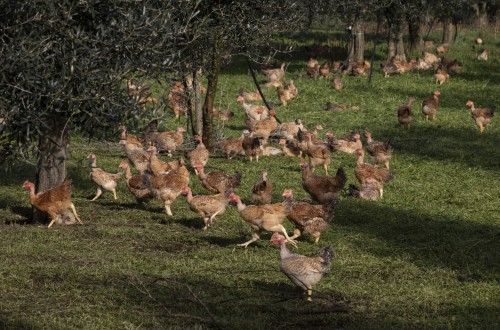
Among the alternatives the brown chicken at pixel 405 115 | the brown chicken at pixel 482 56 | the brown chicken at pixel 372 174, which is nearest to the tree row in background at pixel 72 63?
the brown chicken at pixel 372 174

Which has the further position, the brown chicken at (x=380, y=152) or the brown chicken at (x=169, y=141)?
the brown chicken at (x=169, y=141)

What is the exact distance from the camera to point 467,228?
16156 mm

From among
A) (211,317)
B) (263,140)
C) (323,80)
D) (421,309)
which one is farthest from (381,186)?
(323,80)

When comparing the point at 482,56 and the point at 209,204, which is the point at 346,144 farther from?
the point at 482,56

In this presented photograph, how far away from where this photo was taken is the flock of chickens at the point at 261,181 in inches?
573

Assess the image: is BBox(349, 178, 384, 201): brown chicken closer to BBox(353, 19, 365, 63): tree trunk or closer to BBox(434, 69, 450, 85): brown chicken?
BBox(434, 69, 450, 85): brown chicken

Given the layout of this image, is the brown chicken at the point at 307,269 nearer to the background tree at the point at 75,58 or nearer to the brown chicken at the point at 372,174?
the background tree at the point at 75,58

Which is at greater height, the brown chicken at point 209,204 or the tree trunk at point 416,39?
the tree trunk at point 416,39

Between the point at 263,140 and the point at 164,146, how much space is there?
2509mm

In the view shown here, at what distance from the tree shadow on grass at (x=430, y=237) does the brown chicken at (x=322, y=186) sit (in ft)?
1.13

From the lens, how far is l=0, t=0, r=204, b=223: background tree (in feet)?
42.6

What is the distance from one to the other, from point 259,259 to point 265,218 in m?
0.76

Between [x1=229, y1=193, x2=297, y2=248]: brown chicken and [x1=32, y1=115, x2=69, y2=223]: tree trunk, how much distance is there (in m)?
2.94

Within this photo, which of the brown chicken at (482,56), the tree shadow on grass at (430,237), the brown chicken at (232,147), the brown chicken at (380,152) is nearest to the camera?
the tree shadow on grass at (430,237)
